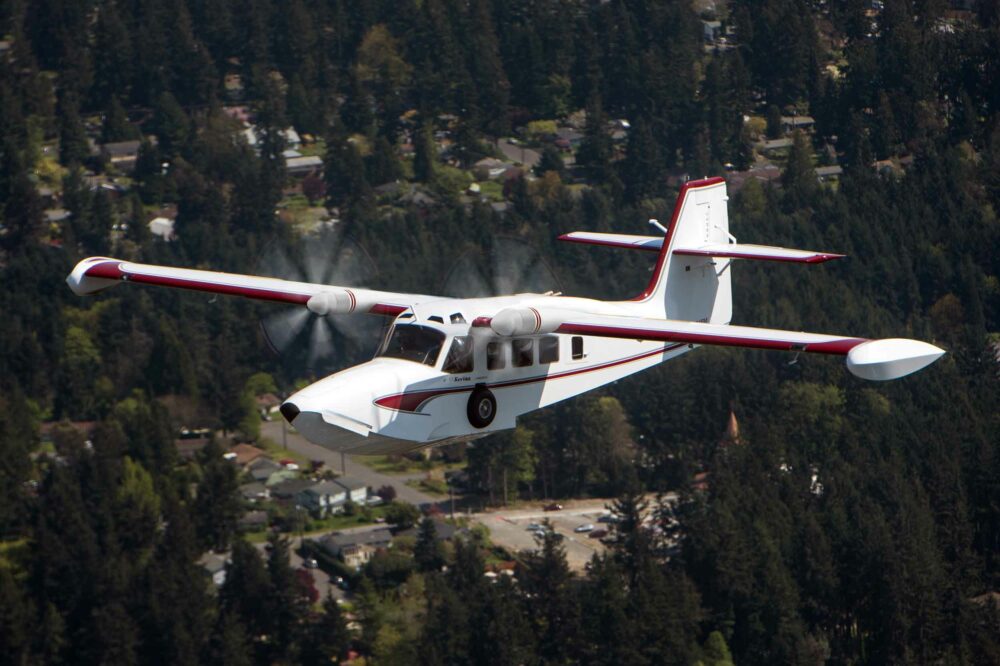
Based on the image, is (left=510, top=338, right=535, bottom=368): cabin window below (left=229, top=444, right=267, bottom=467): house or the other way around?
the other way around

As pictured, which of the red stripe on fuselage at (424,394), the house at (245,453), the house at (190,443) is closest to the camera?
the red stripe on fuselage at (424,394)

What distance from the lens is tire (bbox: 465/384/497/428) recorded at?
43.7 m

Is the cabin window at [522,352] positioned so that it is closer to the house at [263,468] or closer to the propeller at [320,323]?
the propeller at [320,323]

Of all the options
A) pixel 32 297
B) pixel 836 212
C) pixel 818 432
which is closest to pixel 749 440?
pixel 818 432

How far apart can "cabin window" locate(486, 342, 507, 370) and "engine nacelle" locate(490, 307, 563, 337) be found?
1.26m

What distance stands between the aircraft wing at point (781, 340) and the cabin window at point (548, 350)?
1.18 meters

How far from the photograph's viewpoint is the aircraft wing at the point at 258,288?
46.1 m

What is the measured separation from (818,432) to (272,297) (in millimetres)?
111815

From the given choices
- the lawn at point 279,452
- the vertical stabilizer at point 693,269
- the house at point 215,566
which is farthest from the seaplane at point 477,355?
the lawn at point 279,452

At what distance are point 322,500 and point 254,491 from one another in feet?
26.4

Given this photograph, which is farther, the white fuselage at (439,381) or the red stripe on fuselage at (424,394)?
the red stripe on fuselage at (424,394)

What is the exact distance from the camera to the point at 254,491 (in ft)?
481

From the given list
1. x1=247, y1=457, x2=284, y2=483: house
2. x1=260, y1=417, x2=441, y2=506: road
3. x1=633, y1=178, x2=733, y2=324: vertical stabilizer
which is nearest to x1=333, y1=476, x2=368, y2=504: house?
x1=260, y1=417, x2=441, y2=506: road

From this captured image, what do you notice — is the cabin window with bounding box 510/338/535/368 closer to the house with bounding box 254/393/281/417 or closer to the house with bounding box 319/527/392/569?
the house with bounding box 319/527/392/569
